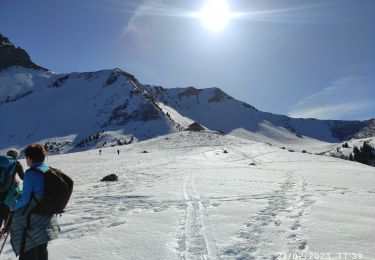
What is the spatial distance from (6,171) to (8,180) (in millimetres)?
250

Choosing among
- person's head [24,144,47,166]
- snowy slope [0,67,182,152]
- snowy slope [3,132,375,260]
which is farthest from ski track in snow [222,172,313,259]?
snowy slope [0,67,182,152]

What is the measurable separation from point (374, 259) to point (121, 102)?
168m

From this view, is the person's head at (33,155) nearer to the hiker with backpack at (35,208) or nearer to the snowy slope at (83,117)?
the hiker with backpack at (35,208)

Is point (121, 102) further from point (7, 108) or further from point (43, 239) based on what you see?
point (43, 239)

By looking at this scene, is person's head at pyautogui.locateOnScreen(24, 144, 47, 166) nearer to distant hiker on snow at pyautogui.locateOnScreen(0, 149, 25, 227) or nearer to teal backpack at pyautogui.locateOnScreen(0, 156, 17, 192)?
distant hiker on snow at pyautogui.locateOnScreen(0, 149, 25, 227)

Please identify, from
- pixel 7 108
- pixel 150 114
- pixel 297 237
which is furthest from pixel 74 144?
pixel 297 237

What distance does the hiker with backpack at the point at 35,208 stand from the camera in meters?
6.00

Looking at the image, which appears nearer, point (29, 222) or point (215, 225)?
point (29, 222)

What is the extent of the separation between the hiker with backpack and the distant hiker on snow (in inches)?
91.7

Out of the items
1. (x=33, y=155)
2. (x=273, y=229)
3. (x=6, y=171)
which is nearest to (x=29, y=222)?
(x=33, y=155)

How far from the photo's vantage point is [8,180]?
8359 millimetres

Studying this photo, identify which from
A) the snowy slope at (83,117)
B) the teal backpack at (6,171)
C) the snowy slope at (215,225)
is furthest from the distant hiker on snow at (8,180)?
the snowy slope at (83,117)

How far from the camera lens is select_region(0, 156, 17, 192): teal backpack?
8.16 meters

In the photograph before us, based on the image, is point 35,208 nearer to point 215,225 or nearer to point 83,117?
point 215,225
